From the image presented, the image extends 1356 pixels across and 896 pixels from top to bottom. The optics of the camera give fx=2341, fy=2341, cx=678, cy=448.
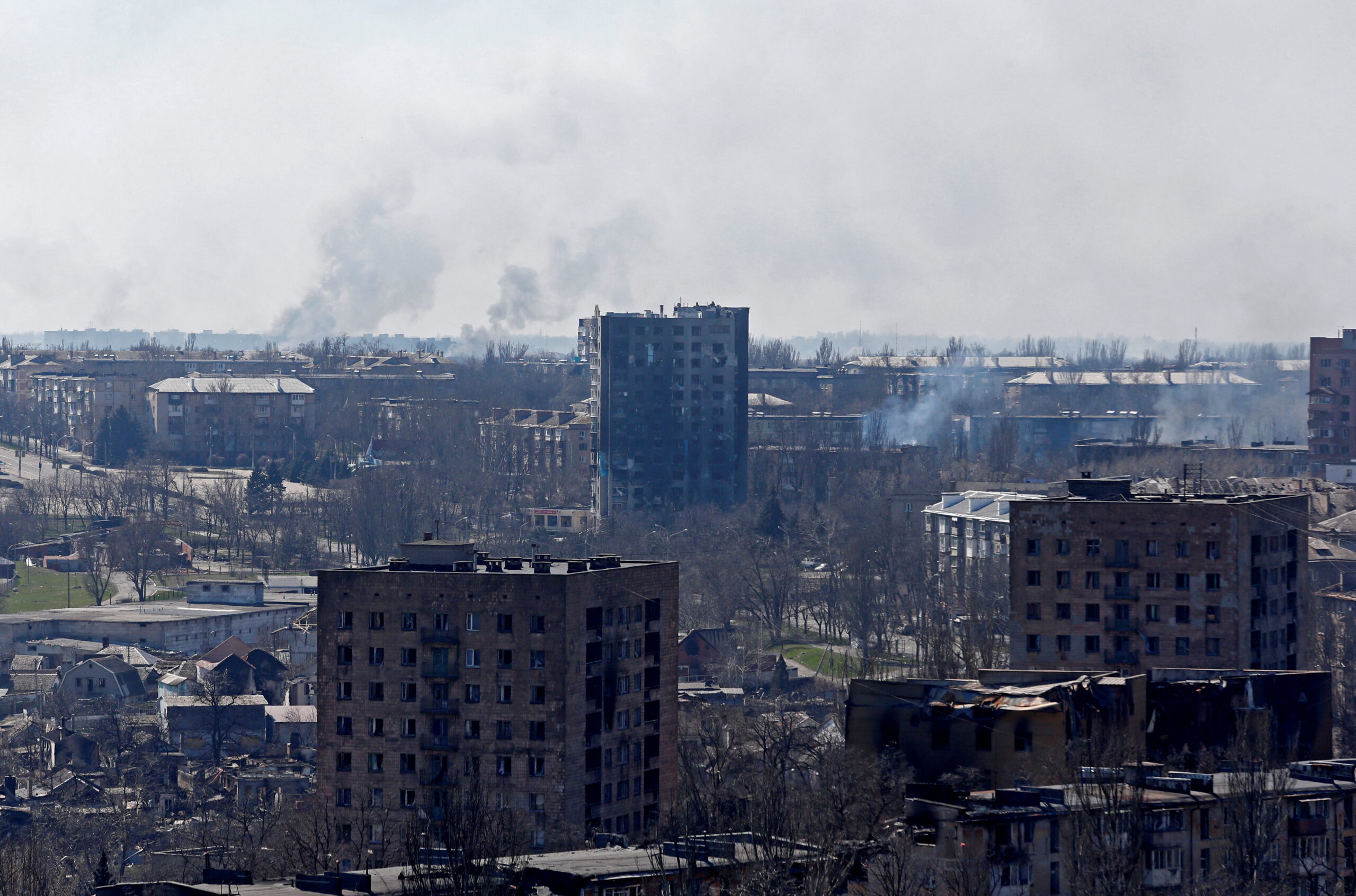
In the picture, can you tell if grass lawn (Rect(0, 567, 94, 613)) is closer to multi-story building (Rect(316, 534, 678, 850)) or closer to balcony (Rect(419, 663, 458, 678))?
multi-story building (Rect(316, 534, 678, 850))

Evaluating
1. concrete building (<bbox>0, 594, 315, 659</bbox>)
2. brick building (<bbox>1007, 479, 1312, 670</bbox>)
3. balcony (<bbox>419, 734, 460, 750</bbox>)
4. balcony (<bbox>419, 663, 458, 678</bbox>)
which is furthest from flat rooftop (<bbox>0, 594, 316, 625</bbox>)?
brick building (<bbox>1007, 479, 1312, 670</bbox>)

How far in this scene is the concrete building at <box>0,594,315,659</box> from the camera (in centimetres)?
5772

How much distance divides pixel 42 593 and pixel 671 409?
90.4 ft

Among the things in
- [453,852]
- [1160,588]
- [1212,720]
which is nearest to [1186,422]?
[1160,588]

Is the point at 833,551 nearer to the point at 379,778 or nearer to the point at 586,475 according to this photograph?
the point at 586,475

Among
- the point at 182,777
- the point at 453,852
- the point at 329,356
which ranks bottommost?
the point at 182,777

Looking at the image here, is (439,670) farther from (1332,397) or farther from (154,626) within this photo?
(1332,397)

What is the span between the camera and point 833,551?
2864 inches

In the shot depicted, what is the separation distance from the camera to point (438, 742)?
34.0 meters

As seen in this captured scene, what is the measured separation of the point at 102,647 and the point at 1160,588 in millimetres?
28352

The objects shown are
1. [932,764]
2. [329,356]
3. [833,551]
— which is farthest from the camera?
[329,356]

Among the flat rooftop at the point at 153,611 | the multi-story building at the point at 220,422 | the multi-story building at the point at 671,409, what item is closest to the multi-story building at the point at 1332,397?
the multi-story building at the point at 671,409

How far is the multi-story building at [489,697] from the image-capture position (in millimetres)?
33688

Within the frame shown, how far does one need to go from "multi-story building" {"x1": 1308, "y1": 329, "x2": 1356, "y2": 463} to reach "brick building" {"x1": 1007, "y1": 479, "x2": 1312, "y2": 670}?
4623cm
